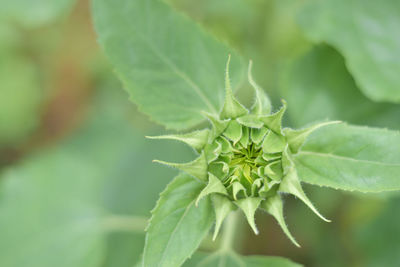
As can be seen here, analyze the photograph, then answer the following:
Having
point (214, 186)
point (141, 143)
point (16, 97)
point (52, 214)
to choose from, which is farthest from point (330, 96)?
point (16, 97)

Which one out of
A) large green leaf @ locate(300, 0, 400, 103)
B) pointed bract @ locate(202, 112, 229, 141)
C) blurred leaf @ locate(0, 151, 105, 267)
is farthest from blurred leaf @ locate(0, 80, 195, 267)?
pointed bract @ locate(202, 112, 229, 141)

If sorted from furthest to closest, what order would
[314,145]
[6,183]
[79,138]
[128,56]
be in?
[79,138] < [6,183] < [128,56] < [314,145]

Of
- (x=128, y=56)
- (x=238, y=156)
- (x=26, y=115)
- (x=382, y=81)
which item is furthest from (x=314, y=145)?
(x=26, y=115)

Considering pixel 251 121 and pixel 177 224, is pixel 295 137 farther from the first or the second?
pixel 177 224

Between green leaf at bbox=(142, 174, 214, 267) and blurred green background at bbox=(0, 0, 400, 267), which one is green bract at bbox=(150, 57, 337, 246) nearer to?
green leaf at bbox=(142, 174, 214, 267)

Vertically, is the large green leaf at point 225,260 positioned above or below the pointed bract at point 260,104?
below

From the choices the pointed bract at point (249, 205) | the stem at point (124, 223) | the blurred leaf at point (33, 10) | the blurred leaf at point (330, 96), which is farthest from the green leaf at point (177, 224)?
the blurred leaf at point (33, 10)

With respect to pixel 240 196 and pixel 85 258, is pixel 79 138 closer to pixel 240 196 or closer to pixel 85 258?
pixel 85 258

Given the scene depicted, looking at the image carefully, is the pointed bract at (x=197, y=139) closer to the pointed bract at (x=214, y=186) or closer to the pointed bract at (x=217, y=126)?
the pointed bract at (x=217, y=126)
